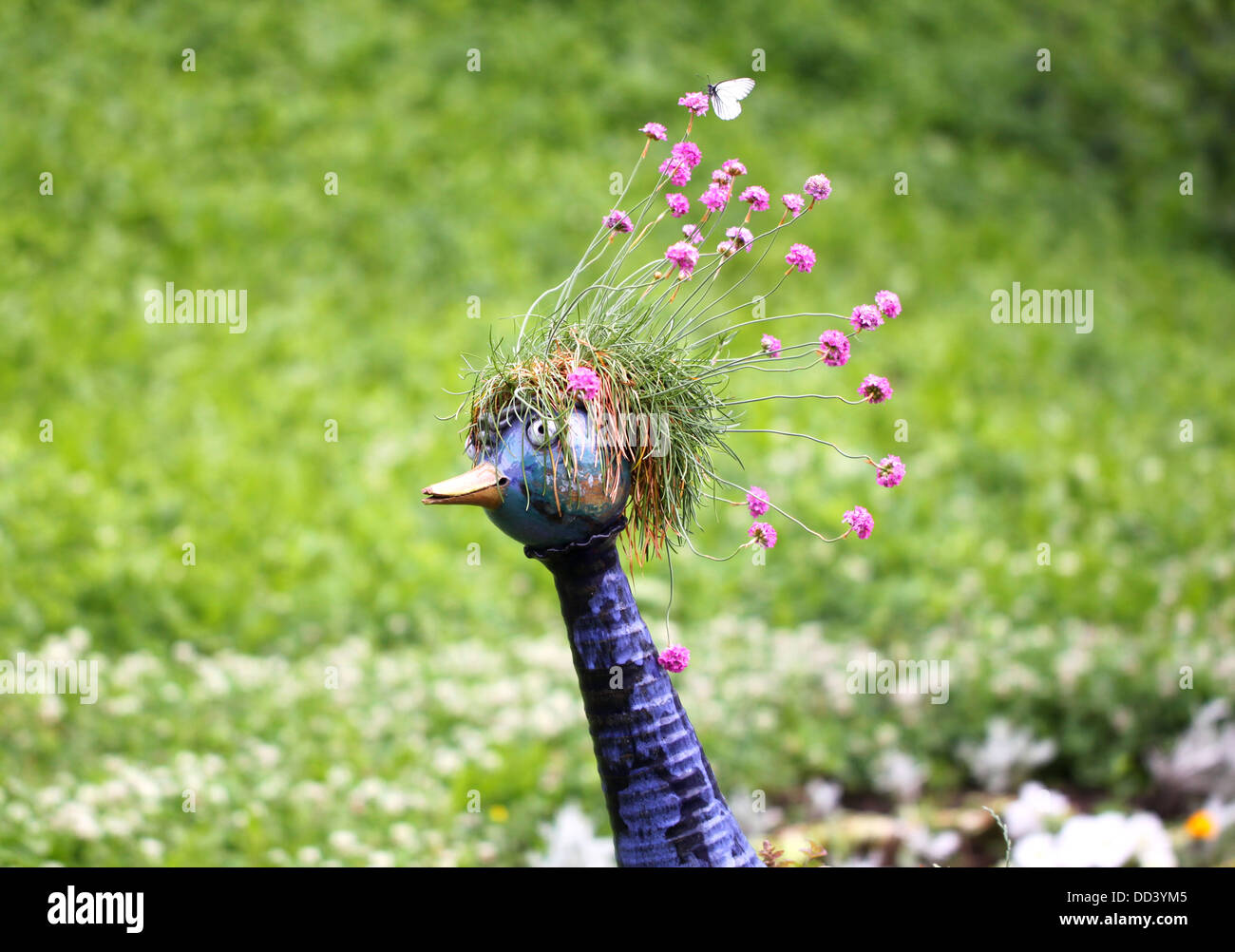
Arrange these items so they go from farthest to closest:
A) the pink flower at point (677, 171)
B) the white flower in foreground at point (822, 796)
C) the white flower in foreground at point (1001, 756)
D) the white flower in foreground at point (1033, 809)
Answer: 1. the white flower in foreground at point (1001, 756)
2. the white flower in foreground at point (822, 796)
3. the white flower in foreground at point (1033, 809)
4. the pink flower at point (677, 171)

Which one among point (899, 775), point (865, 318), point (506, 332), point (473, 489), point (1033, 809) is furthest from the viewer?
point (506, 332)

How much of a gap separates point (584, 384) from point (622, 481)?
172 millimetres

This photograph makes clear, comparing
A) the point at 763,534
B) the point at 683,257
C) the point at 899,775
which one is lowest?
the point at 899,775

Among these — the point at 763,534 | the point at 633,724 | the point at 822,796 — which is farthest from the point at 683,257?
the point at 822,796

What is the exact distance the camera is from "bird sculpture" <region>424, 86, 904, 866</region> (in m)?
1.72

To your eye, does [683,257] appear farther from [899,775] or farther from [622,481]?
[899,775]

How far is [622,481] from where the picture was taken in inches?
70.0

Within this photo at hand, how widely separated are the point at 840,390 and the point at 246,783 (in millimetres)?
4313

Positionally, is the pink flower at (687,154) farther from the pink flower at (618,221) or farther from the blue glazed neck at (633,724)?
the blue glazed neck at (633,724)

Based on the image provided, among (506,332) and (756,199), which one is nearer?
(756,199)

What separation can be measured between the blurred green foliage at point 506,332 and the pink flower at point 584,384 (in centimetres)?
214

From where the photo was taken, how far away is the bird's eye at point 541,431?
170cm

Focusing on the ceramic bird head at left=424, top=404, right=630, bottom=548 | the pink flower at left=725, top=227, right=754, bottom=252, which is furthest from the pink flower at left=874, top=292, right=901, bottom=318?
the ceramic bird head at left=424, top=404, right=630, bottom=548

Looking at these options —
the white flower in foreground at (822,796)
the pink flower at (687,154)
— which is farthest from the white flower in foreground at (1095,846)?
the pink flower at (687,154)
